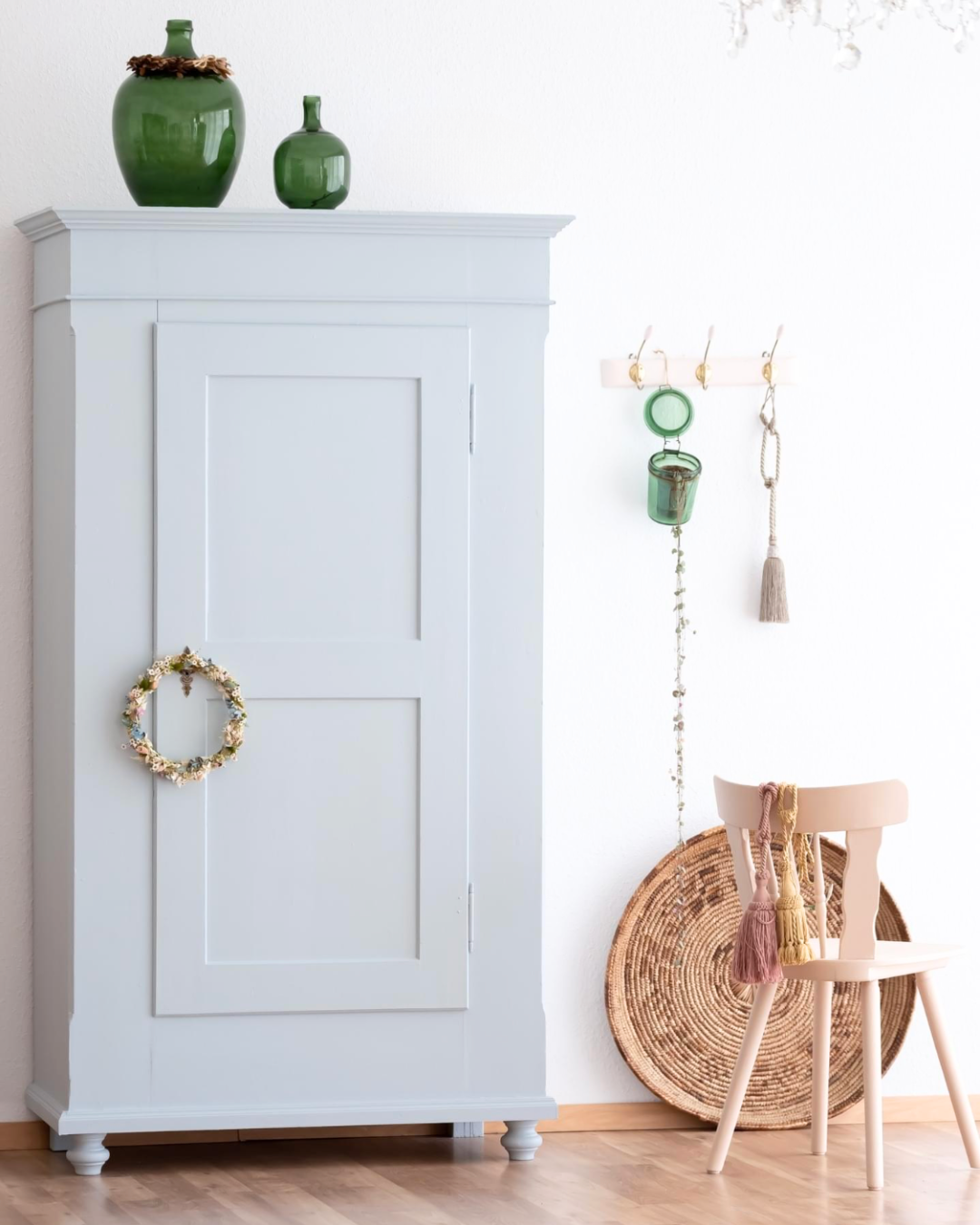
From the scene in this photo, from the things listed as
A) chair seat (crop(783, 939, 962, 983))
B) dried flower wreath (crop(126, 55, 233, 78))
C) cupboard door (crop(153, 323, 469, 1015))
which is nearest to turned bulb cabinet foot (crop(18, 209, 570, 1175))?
cupboard door (crop(153, 323, 469, 1015))

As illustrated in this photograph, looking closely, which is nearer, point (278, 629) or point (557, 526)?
point (278, 629)

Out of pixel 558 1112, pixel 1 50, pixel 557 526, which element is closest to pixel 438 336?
pixel 557 526

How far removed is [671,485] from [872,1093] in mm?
1194

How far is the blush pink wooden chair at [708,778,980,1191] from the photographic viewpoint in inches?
103

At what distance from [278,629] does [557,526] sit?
702 mm

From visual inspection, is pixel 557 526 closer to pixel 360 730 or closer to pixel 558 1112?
pixel 360 730

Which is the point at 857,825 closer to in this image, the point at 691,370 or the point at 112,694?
the point at 691,370

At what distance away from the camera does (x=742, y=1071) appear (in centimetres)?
277

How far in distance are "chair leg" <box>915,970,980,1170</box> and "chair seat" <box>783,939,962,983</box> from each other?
0.12 feet

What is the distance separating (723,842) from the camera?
3184 millimetres

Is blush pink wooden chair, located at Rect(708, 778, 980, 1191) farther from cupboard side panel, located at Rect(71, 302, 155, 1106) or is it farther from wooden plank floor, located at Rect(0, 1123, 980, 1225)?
cupboard side panel, located at Rect(71, 302, 155, 1106)

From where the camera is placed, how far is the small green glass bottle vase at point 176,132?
2758 mm

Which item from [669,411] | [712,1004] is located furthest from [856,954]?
[669,411]

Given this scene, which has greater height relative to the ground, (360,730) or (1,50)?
(1,50)
